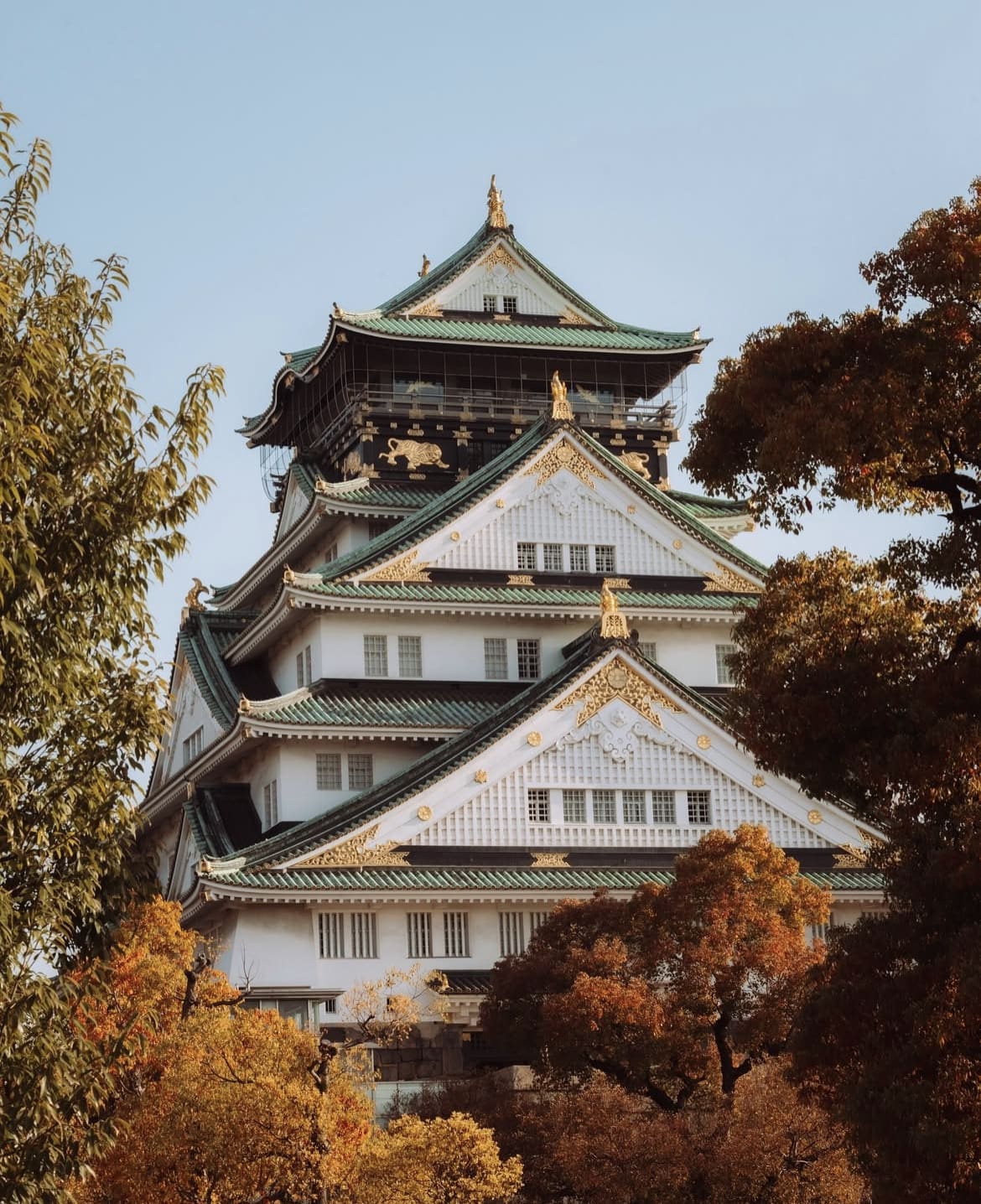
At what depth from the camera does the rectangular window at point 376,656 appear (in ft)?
156

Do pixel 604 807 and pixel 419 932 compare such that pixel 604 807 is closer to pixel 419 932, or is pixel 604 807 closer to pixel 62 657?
pixel 419 932

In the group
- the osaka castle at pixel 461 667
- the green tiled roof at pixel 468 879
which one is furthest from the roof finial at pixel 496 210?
the green tiled roof at pixel 468 879

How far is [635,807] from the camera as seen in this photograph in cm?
4419

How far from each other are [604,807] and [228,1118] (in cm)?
1806

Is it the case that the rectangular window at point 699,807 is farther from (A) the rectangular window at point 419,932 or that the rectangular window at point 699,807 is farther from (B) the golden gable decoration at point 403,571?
(B) the golden gable decoration at point 403,571

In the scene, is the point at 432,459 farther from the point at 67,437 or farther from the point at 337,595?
the point at 67,437

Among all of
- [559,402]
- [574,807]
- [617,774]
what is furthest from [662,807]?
[559,402]

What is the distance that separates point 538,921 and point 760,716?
2267 cm

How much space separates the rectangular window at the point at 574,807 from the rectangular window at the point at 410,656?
565 centimetres

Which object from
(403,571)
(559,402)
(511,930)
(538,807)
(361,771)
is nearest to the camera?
(511,930)

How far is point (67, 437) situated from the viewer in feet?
64.3

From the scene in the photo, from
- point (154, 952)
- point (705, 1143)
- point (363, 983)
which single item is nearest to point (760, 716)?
point (705, 1143)

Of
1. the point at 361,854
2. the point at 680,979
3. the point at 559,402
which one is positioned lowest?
the point at 680,979

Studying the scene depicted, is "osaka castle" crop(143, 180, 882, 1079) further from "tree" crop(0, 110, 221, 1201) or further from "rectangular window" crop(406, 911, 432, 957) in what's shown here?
"tree" crop(0, 110, 221, 1201)
